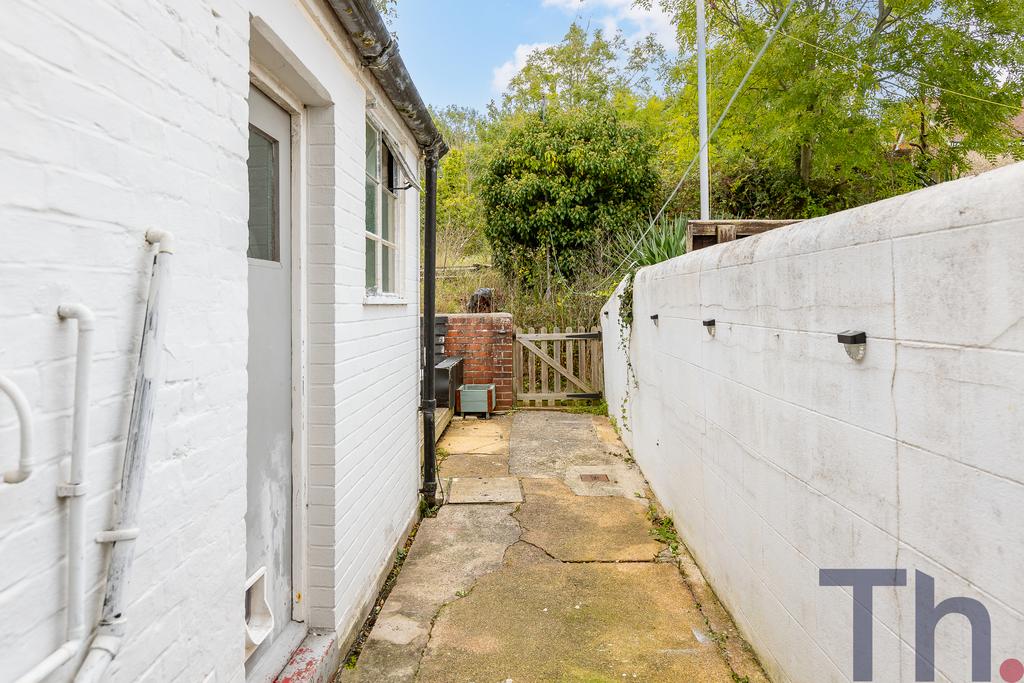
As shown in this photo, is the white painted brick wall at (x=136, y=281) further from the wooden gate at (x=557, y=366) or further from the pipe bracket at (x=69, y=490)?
the wooden gate at (x=557, y=366)

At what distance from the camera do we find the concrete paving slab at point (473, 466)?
258 inches

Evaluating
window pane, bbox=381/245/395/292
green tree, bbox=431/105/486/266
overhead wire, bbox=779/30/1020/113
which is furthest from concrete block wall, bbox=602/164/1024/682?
green tree, bbox=431/105/486/266

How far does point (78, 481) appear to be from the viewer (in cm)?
120

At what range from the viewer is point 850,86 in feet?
36.5

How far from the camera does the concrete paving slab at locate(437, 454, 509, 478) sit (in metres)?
6.54

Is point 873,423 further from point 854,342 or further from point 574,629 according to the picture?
point 574,629

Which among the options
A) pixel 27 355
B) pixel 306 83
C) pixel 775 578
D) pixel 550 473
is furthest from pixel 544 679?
pixel 550 473

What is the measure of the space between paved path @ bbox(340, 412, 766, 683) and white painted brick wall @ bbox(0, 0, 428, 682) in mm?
1455

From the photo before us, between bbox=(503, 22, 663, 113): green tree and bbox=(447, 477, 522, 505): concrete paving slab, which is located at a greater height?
bbox=(503, 22, 663, 113): green tree

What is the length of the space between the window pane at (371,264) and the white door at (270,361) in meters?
1.08

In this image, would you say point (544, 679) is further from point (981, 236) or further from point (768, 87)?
point (768, 87)

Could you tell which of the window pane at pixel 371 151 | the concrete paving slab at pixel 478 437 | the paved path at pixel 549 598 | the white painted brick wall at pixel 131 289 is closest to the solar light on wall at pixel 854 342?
the paved path at pixel 549 598

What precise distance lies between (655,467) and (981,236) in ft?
14.4

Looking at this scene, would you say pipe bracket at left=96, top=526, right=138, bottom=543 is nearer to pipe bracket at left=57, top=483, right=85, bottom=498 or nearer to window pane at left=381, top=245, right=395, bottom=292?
pipe bracket at left=57, top=483, right=85, bottom=498
